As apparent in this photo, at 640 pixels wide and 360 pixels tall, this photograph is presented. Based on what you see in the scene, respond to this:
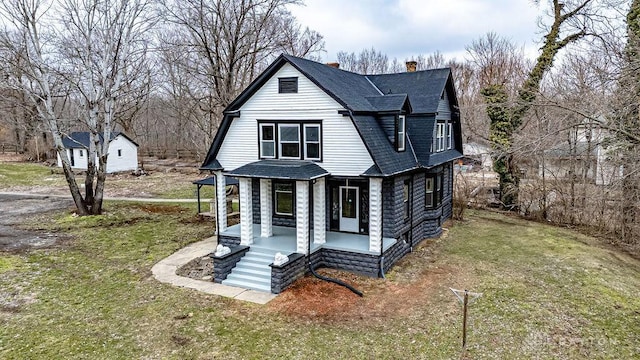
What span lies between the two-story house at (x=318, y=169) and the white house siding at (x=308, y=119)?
32 millimetres

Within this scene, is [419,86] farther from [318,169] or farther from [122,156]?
[122,156]

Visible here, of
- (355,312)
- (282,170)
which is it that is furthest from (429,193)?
(355,312)

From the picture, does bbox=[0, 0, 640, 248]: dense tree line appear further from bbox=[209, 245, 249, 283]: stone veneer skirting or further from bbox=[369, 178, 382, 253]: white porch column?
bbox=[209, 245, 249, 283]: stone veneer skirting

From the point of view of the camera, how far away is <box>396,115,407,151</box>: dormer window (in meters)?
12.9

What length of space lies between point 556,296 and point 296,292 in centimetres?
701

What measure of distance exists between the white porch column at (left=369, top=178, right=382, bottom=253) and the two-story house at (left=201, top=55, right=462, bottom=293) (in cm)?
3

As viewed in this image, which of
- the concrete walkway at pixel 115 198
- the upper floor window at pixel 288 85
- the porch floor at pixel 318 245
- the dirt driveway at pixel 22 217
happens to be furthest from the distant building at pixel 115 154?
the upper floor window at pixel 288 85

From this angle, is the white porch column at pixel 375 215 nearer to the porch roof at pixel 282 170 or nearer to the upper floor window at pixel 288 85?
the porch roof at pixel 282 170

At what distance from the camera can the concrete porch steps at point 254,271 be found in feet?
37.2

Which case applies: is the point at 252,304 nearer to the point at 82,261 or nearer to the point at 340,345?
the point at 340,345

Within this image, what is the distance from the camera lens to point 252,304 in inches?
400

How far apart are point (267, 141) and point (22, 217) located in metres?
14.7

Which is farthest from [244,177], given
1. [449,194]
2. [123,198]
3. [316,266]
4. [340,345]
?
[123,198]

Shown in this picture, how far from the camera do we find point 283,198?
47.9 feet
